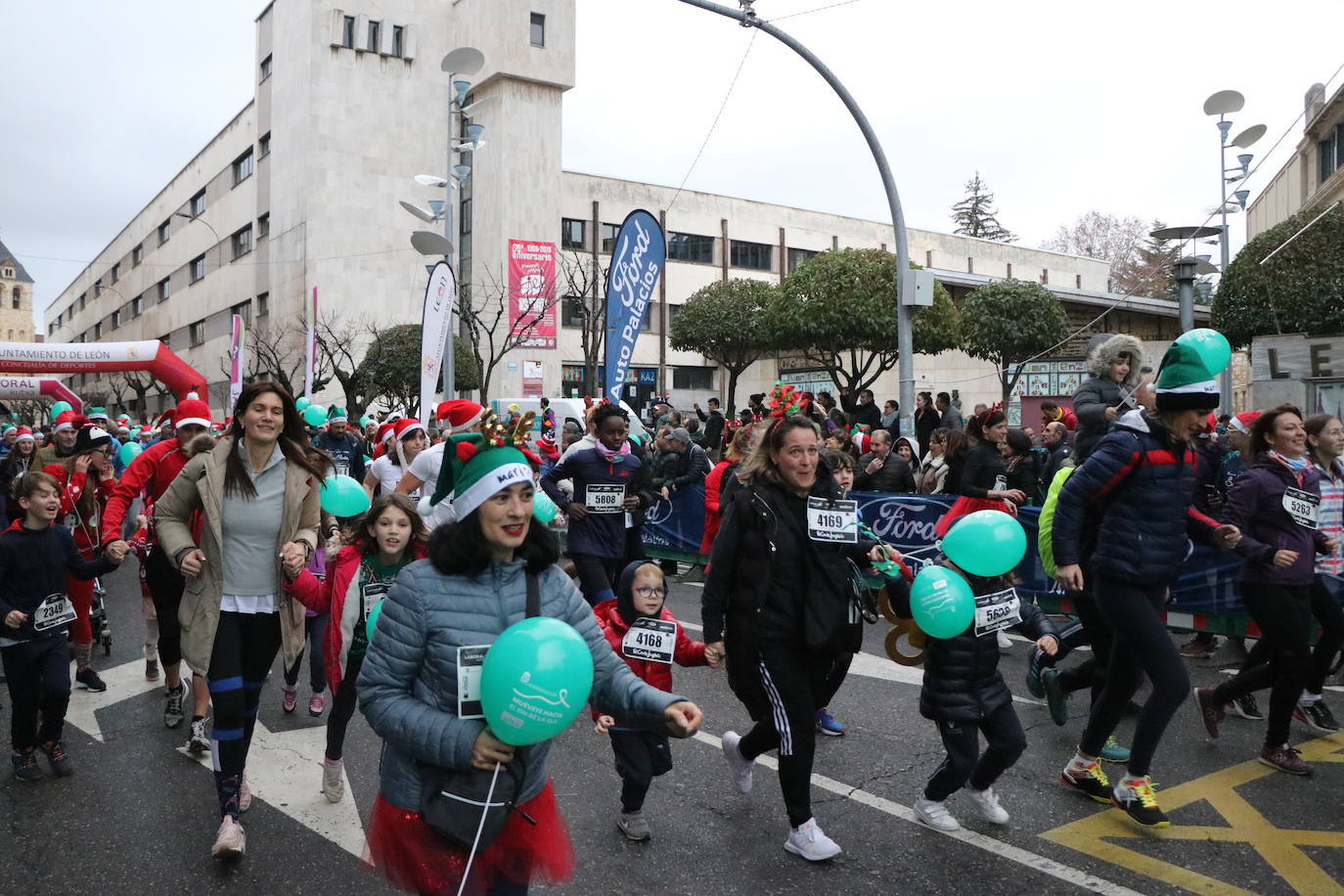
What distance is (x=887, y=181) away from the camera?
42.2 feet

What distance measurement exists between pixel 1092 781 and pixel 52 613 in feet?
16.6

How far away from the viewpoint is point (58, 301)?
113m

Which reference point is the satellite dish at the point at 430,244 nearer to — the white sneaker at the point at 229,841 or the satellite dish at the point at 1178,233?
the satellite dish at the point at 1178,233

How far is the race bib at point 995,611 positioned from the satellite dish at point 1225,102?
14401 millimetres

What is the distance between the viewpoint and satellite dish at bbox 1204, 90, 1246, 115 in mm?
15883

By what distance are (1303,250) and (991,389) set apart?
50.7ft

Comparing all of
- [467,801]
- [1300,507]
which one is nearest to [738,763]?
[467,801]

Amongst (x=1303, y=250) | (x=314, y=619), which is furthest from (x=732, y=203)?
(x=314, y=619)

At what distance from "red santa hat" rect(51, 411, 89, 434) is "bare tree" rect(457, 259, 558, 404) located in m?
22.0

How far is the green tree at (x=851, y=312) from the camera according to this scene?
30922mm

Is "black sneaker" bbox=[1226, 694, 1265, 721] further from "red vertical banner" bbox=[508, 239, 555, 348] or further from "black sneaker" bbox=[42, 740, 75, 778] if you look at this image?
"red vertical banner" bbox=[508, 239, 555, 348]

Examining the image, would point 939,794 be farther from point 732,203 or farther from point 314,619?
point 732,203

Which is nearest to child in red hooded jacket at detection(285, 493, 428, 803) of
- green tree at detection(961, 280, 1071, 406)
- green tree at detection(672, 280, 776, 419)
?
green tree at detection(961, 280, 1071, 406)

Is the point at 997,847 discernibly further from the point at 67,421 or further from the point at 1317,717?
the point at 67,421
